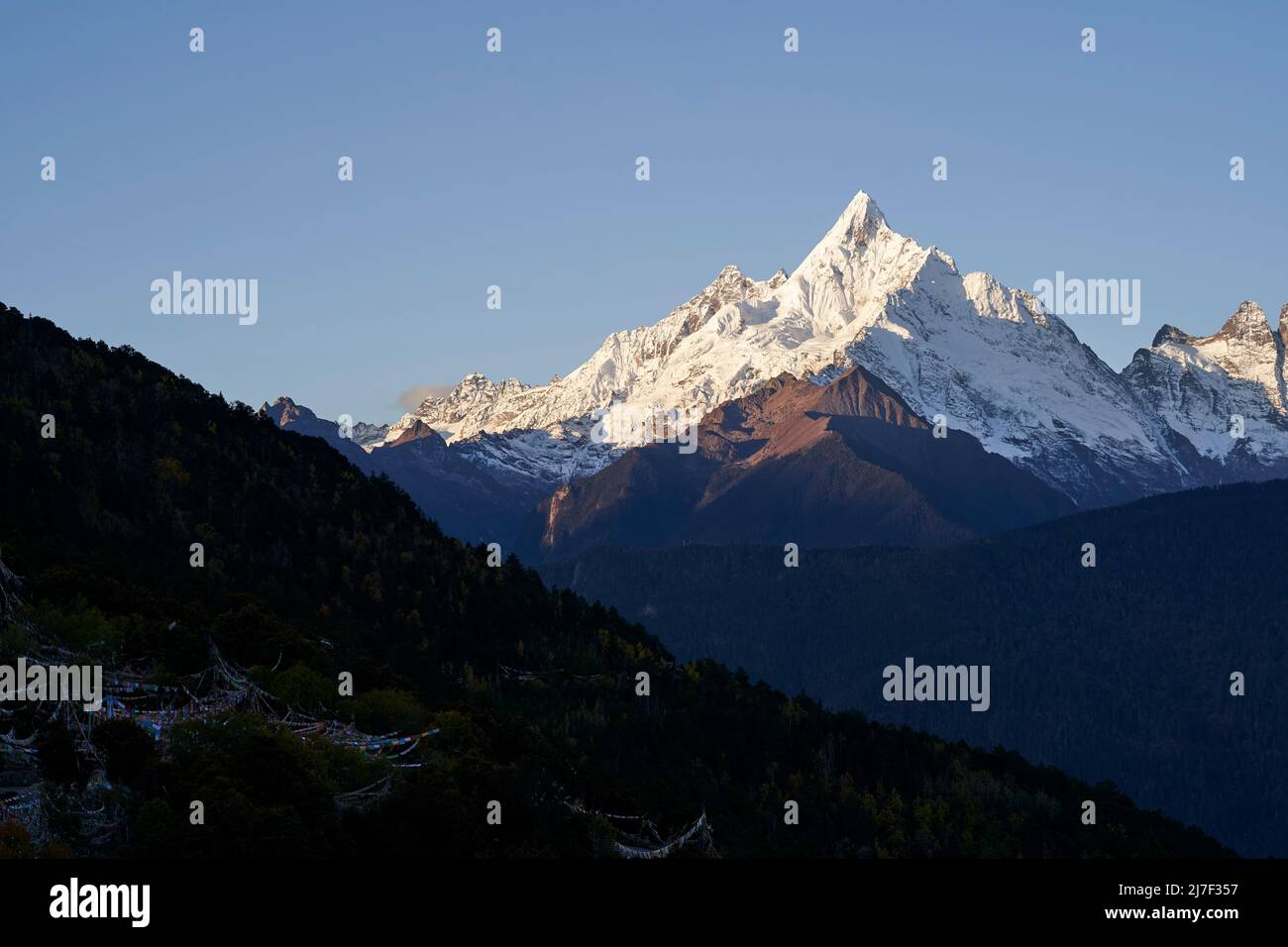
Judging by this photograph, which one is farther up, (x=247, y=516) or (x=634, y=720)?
(x=247, y=516)

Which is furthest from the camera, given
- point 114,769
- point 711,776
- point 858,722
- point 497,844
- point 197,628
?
point 858,722

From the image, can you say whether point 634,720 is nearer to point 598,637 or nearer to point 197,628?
point 598,637
